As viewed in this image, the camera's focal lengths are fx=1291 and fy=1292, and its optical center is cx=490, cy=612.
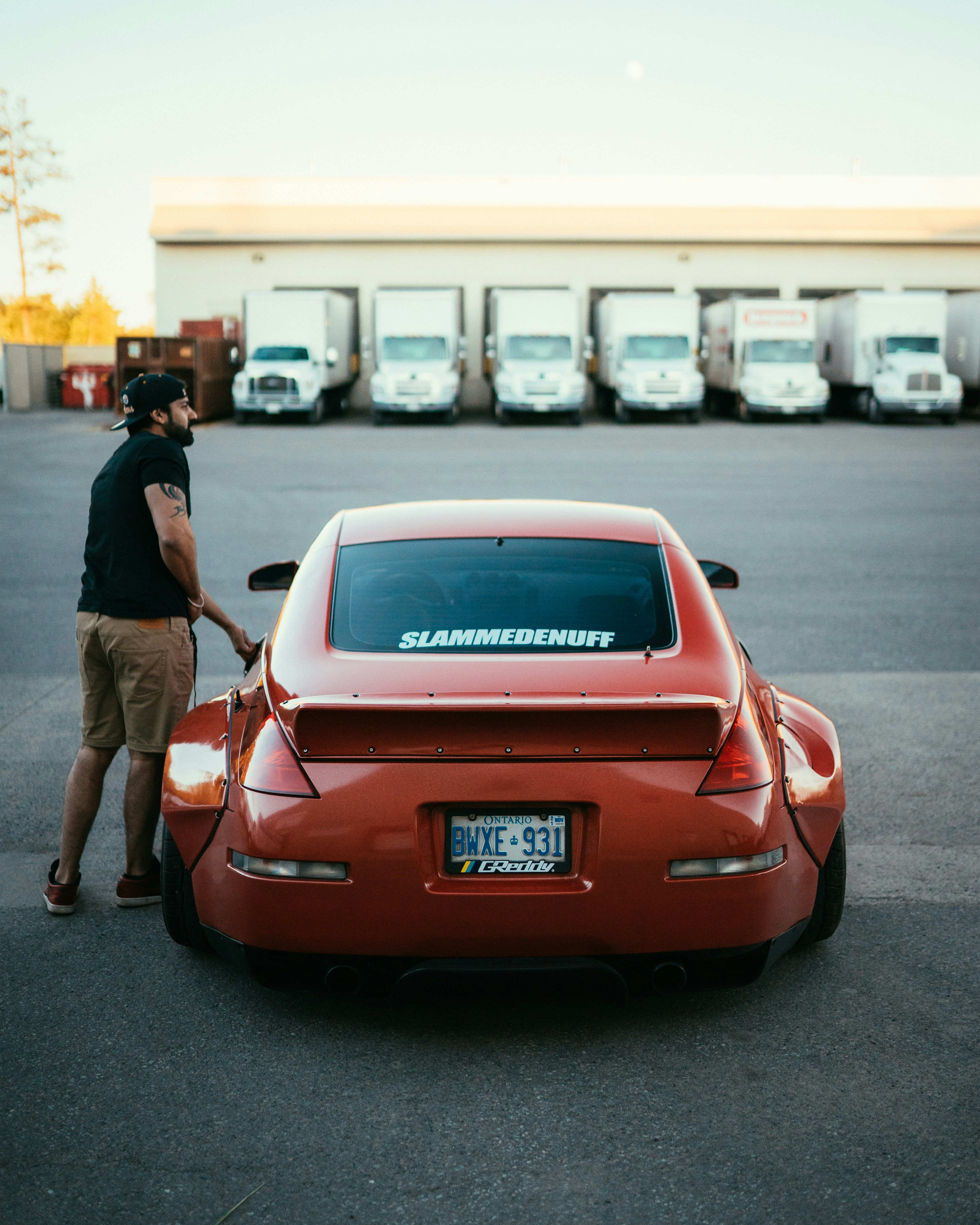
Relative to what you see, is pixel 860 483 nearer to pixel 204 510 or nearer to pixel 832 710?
pixel 204 510

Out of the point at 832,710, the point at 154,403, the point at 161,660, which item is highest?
the point at 154,403

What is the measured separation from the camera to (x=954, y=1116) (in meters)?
3.03

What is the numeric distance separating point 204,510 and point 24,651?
299 inches

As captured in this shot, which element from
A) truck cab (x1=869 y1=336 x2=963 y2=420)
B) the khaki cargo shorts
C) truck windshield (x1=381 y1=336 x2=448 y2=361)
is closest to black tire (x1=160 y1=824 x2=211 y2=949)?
the khaki cargo shorts

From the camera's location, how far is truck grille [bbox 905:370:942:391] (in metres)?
32.0

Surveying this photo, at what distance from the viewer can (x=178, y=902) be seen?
3867 mm

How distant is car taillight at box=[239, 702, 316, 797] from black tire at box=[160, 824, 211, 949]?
55cm

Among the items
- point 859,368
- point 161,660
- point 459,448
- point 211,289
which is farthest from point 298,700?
point 211,289

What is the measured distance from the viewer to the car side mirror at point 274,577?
192 inches

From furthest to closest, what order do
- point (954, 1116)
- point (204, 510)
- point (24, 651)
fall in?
point (204, 510) → point (24, 651) → point (954, 1116)

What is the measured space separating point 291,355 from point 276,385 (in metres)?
2.15

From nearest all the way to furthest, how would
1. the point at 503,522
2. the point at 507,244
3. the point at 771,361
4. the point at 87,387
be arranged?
1. the point at 503,522
2. the point at 771,361
3. the point at 87,387
4. the point at 507,244

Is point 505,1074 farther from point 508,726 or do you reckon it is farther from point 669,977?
point 508,726

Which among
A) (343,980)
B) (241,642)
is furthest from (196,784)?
(241,642)
